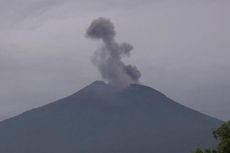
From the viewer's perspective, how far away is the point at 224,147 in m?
24.6

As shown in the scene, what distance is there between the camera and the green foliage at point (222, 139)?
2466cm

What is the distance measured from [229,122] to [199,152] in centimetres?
197

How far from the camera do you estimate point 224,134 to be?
84.1 ft

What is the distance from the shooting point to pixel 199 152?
2553cm

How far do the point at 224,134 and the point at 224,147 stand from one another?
3.69 feet

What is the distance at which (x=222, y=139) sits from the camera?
25.5m

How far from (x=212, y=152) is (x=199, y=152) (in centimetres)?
70

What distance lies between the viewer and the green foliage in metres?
24.7

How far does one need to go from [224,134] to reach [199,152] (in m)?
1.35

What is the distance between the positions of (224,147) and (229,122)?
181 cm
